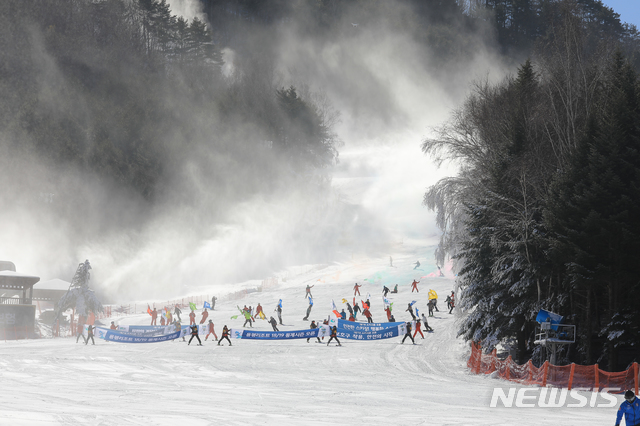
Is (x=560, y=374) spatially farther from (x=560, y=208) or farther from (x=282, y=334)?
(x=282, y=334)

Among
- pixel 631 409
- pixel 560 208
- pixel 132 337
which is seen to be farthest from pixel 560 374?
pixel 132 337

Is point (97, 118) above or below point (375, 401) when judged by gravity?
above

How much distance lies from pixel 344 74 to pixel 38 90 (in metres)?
59.2

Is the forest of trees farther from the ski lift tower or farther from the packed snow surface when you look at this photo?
the packed snow surface

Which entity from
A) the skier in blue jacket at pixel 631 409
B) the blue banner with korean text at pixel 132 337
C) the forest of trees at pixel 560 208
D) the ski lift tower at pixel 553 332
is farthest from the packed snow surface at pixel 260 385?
the forest of trees at pixel 560 208

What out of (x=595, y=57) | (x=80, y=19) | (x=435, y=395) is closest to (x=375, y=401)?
(x=435, y=395)

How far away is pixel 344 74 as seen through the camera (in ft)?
377

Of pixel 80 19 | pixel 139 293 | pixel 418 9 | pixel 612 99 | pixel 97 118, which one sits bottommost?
pixel 139 293

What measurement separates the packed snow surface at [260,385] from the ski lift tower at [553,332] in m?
2.07

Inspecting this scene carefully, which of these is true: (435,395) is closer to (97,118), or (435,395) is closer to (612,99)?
(612,99)

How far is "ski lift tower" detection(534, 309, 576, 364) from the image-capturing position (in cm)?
1725

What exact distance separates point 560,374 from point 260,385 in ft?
28.8

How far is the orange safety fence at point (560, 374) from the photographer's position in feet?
49.2

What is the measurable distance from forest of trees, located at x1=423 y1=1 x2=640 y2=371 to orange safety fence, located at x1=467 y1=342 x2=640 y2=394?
Answer: 0.92 meters
